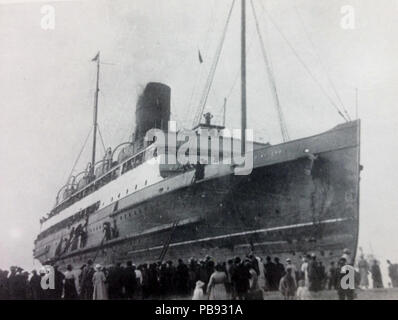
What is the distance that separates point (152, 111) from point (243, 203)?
6610mm

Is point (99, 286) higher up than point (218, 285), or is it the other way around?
point (218, 285)

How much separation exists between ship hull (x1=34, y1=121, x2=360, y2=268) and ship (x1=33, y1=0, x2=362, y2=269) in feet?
0.06

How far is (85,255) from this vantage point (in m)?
15.9

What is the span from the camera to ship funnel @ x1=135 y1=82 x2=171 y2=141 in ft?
48.8

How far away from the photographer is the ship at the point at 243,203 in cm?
883

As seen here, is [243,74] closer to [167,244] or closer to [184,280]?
[167,244]

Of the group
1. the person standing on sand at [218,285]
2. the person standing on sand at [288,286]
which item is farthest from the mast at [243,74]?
the person standing on sand at [218,285]

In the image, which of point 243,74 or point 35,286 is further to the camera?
point 243,74

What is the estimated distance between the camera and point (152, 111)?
1516cm

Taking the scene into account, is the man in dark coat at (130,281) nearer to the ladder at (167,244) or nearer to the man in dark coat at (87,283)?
the man in dark coat at (87,283)

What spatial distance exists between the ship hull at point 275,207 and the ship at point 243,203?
20 millimetres

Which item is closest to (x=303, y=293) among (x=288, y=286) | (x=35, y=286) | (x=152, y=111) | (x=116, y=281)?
(x=288, y=286)

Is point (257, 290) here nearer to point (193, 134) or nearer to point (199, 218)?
point (199, 218)

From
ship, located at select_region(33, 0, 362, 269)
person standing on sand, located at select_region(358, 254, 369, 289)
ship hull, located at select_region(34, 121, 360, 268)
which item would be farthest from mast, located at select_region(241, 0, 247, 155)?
person standing on sand, located at select_region(358, 254, 369, 289)
